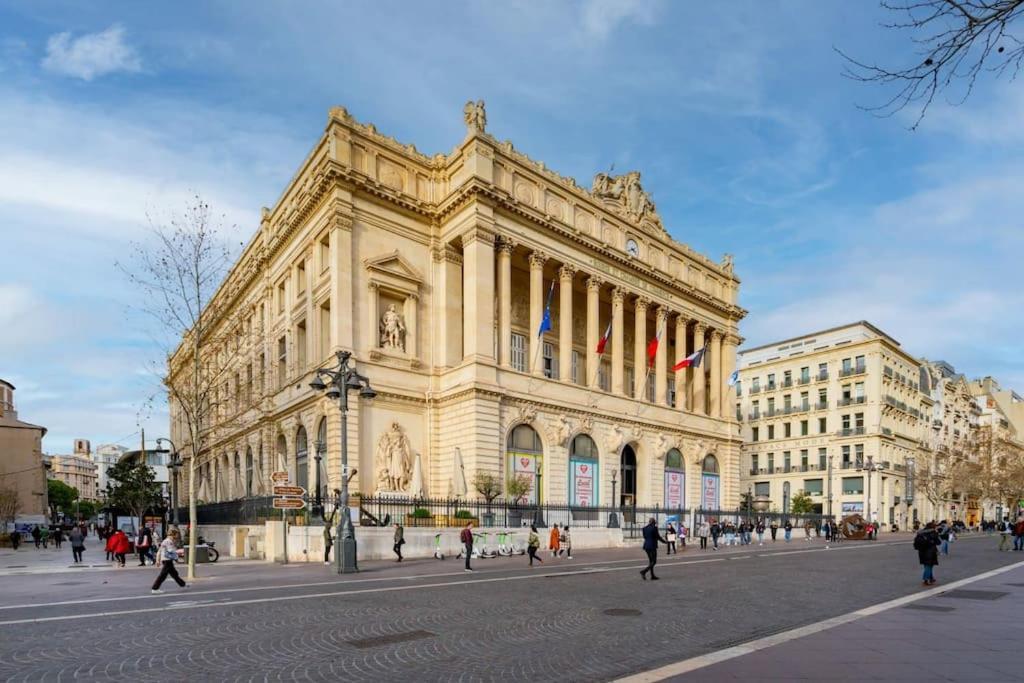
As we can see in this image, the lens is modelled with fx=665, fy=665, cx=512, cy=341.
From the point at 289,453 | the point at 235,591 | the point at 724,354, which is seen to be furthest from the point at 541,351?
the point at 235,591

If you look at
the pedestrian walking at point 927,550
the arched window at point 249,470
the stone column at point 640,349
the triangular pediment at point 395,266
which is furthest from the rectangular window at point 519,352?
the pedestrian walking at point 927,550

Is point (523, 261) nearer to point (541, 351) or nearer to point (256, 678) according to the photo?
point (541, 351)

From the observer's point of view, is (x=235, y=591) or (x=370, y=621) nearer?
(x=370, y=621)

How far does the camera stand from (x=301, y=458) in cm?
3762

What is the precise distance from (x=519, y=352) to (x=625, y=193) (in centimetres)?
1487

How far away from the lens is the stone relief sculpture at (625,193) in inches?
1836

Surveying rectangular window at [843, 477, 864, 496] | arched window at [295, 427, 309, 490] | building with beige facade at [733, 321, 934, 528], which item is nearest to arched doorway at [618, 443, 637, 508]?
arched window at [295, 427, 309, 490]

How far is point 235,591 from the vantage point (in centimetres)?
1559

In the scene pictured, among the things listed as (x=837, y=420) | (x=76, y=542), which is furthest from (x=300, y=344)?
(x=837, y=420)

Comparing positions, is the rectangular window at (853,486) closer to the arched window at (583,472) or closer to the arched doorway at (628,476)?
the arched doorway at (628,476)

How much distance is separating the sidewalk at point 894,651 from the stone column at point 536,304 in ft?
89.0

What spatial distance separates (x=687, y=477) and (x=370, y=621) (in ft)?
133

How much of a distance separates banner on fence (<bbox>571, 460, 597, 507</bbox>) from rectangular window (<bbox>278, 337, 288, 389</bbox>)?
18.8 m

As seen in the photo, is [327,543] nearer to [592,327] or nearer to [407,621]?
[407,621]
